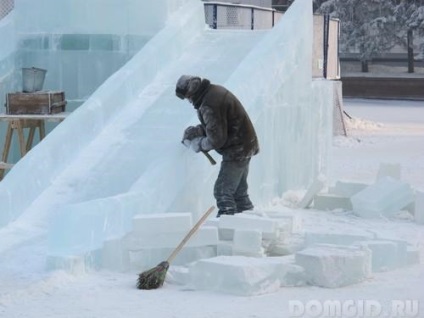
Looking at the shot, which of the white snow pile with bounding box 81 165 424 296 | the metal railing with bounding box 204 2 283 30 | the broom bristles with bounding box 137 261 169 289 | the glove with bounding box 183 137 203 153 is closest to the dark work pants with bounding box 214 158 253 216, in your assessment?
the glove with bounding box 183 137 203 153

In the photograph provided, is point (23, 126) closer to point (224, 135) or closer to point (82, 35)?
point (82, 35)

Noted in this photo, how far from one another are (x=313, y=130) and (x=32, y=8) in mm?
3910

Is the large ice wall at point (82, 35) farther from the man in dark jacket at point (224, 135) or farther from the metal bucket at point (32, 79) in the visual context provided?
the man in dark jacket at point (224, 135)

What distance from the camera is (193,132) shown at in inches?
369

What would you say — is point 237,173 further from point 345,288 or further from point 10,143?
point 10,143

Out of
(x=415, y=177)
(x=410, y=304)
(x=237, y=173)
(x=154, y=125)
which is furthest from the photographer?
(x=415, y=177)

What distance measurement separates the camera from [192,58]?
1251 cm

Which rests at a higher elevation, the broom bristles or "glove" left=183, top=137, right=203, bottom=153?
"glove" left=183, top=137, right=203, bottom=153

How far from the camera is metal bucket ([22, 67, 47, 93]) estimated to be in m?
12.5

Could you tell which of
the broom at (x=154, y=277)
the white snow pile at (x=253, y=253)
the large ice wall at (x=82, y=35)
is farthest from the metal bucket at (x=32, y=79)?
the broom at (x=154, y=277)

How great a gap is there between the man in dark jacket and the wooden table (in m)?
3.17

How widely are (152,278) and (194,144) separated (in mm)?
2217

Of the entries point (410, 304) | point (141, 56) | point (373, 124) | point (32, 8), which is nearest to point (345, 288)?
point (410, 304)

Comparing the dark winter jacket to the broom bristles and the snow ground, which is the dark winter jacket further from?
the broom bristles
